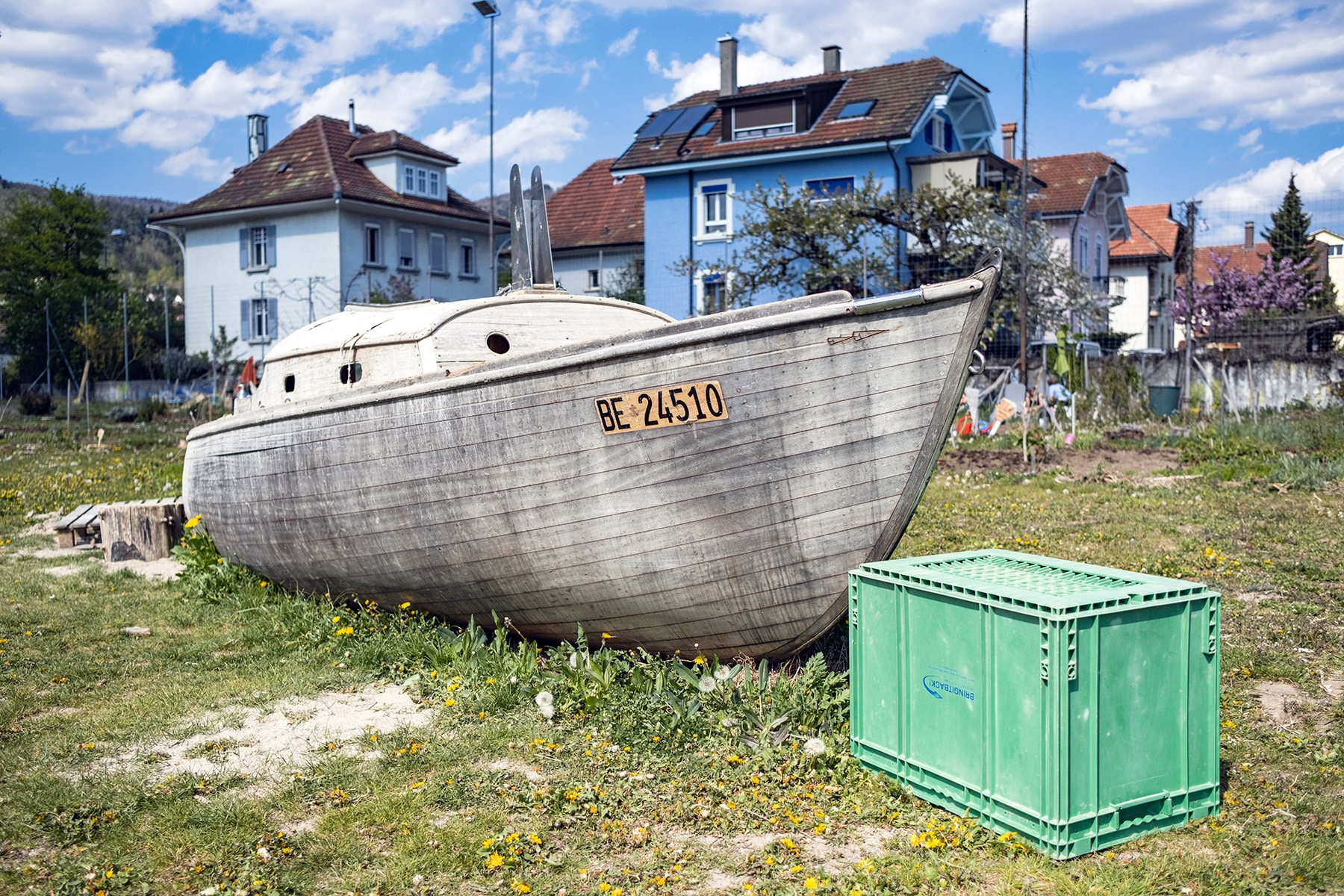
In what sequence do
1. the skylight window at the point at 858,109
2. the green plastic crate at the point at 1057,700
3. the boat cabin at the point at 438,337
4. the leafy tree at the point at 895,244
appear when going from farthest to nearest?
the skylight window at the point at 858,109
the leafy tree at the point at 895,244
the boat cabin at the point at 438,337
the green plastic crate at the point at 1057,700

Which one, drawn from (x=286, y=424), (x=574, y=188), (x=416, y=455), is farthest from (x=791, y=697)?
(x=574, y=188)

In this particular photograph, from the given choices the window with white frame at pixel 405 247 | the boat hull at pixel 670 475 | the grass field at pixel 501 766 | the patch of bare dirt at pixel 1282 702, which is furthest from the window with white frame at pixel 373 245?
the patch of bare dirt at pixel 1282 702

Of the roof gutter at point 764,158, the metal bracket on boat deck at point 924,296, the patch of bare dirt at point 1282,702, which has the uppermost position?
the roof gutter at point 764,158

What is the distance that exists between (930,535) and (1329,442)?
26.4 ft

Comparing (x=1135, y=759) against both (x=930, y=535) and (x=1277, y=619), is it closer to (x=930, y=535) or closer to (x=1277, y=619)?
(x=1277, y=619)

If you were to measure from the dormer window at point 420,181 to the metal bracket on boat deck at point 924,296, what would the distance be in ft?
103

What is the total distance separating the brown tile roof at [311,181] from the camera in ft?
103

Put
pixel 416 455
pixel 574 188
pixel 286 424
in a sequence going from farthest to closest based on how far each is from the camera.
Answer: pixel 574 188 → pixel 286 424 → pixel 416 455

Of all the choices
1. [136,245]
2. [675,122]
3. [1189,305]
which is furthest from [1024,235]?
[136,245]

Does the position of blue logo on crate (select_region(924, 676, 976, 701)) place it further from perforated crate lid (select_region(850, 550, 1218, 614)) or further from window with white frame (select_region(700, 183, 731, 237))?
window with white frame (select_region(700, 183, 731, 237))

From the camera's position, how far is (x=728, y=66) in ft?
99.2

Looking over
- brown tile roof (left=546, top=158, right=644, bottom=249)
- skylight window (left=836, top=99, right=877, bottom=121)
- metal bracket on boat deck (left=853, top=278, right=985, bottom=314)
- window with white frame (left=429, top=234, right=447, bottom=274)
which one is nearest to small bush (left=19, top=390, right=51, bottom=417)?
window with white frame (left=429, top=234, right=447, bottom=274)

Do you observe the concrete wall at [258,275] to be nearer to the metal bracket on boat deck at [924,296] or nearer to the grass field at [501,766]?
the grass field at [501,766]

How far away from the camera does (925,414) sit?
4.32m
